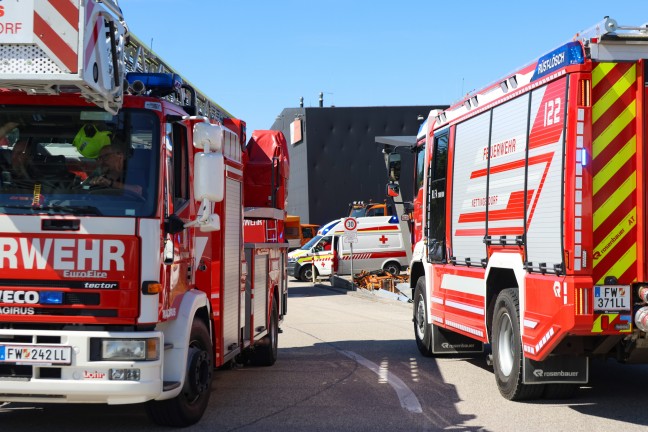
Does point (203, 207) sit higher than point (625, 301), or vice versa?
point (203, 207)

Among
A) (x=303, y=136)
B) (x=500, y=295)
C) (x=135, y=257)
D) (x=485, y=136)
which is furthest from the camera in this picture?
(x=303, y=136)

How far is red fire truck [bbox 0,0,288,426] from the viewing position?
6.36 m

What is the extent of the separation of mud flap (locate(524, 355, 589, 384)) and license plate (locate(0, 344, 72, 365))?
14.1ft

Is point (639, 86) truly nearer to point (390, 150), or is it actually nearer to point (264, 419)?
point (264, 419)

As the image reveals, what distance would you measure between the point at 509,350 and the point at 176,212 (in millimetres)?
3823

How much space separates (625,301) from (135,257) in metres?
4.05

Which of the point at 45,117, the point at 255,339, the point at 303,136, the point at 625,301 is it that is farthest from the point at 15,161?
the point at 303,136

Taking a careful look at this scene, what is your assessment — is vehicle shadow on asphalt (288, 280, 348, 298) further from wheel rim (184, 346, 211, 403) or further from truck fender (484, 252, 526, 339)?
wheel rim (184, 346, 211, 403)

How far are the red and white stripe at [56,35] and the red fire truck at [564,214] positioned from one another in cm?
408

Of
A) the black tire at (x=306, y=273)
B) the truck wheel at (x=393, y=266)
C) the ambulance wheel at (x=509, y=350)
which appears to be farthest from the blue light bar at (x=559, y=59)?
the black tire at (x=306, y=273)

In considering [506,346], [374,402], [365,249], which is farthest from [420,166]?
[365,249]

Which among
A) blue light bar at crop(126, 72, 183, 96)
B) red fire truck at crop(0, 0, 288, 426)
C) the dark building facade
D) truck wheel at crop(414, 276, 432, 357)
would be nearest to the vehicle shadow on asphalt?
truck wheel at crop(414, 276, 432, 357)

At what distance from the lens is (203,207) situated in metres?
7.44

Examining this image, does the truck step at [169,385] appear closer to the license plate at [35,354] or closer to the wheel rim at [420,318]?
the license plate at [35,354]
